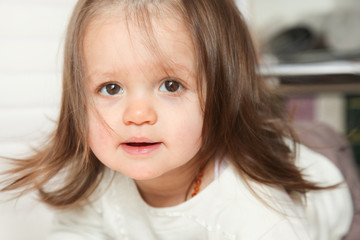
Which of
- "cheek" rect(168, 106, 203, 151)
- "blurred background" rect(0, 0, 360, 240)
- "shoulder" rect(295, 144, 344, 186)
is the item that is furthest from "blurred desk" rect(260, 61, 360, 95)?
"cheek" rect(168, 106, 203, 151)

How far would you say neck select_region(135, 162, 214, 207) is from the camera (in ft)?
3.07

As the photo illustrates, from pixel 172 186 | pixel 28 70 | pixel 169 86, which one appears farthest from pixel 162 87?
pixel 28 70

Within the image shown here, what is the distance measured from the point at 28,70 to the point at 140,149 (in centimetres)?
68

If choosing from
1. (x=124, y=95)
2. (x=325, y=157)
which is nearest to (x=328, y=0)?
(x=325, y=157)

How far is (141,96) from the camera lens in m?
0.74

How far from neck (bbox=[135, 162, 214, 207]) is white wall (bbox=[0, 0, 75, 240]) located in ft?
1.05

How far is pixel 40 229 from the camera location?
1029 mm

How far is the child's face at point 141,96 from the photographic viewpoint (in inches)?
28.8

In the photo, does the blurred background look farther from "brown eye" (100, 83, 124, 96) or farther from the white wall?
"brown eye" (100, 83, 124, 96)

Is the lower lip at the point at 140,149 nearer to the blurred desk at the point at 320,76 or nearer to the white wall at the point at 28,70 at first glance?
the white wall at the point at 28,70

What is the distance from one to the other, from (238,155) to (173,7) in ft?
1.01

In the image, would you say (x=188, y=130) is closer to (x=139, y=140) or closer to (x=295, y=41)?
(x=139, y=140)

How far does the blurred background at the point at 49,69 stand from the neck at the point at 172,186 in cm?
25

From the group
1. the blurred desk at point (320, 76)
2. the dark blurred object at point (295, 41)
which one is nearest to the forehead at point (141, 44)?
the blurred desk at point (320, 76)
